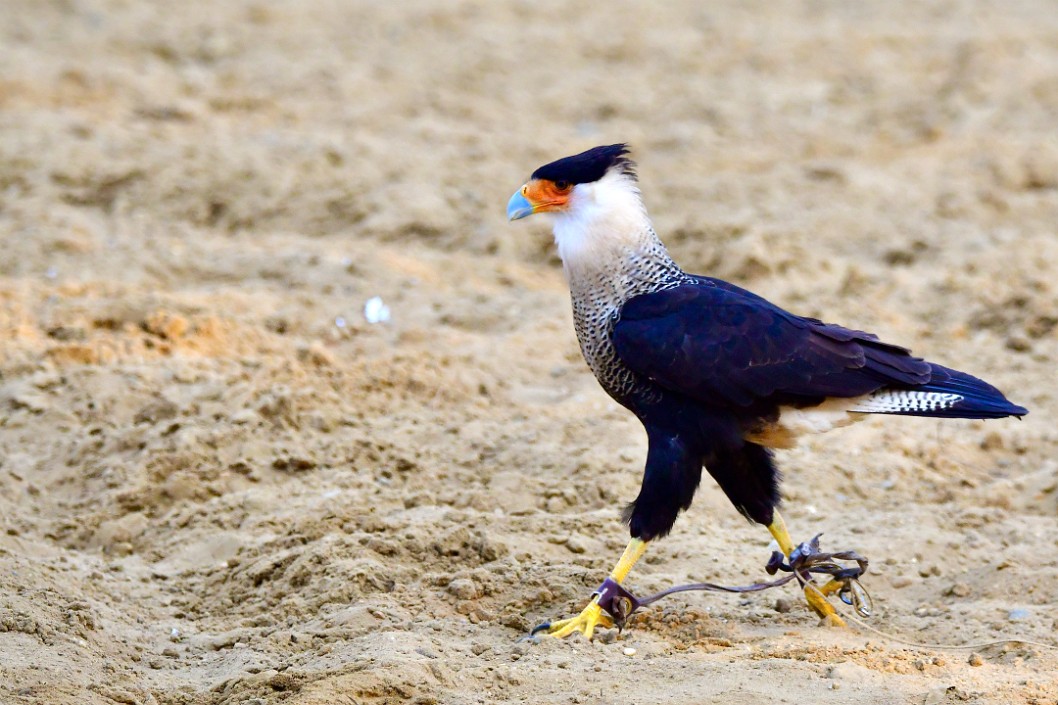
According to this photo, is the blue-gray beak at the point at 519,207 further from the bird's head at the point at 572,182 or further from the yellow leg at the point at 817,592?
the yellow leg at the point at 817,592

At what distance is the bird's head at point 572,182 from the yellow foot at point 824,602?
156 centimetres

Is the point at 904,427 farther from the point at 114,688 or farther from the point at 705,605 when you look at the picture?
the point at 114,688

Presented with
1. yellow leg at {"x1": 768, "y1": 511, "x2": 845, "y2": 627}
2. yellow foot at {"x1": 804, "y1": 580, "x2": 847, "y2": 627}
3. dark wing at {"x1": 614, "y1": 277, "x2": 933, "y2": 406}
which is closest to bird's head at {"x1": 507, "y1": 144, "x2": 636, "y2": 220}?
dark wing at {"x1": 614, "y1": 277, "x2": 933, "y2": 406}

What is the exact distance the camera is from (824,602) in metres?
4.48

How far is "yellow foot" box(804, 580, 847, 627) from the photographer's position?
4.44m

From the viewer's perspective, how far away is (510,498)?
5215 mm

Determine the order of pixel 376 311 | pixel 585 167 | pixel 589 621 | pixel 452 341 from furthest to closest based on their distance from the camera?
1. pixel 376 311
2. pixel 452 341
3. pixel 585 167
4. pixel 589 621

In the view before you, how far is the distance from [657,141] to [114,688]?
6.78 meters

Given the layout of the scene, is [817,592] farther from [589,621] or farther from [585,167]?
[585,167]

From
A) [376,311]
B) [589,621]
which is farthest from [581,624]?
[376,311]

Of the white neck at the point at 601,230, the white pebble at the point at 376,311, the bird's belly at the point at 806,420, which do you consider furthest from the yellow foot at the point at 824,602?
the white pebble at the point at 376,311

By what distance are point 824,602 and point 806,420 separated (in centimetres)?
63

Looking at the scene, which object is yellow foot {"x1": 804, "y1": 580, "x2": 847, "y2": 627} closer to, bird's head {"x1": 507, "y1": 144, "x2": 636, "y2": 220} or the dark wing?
the dark wing

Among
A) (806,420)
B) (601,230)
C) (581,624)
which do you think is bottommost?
(581,624)
